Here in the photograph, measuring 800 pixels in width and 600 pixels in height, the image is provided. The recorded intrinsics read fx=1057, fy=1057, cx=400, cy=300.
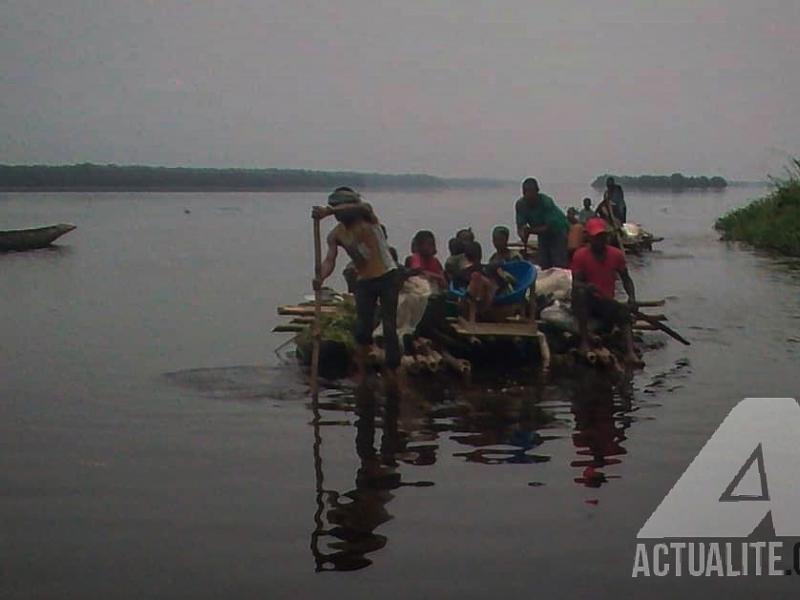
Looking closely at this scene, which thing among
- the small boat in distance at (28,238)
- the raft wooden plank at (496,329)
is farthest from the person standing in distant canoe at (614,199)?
the small boat in distance at (28,238)

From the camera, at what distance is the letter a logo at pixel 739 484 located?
5.93m

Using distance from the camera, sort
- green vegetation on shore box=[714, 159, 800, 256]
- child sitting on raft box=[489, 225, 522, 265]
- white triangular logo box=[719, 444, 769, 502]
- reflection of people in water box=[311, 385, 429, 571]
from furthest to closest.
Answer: green vegetation on shore box=[714, 159, 800, 256] < child sitting on raft box=[489, 225, 522, 265] < white triangular logo box=[719, 444, 769, 502] < reflection of people in water box=[311, 385, 429, 571]

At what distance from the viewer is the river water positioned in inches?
205

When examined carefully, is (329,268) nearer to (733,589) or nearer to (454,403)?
(454,403)

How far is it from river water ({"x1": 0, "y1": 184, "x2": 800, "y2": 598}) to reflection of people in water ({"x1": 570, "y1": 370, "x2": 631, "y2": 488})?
0.03 meters

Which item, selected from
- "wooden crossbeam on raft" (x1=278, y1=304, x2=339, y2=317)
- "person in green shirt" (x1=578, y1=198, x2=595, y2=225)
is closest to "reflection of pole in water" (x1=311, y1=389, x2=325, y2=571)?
"wooden crossbeam on raft" (x1=278, y1=304, x2=339, y2=317)

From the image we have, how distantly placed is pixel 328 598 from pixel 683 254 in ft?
89.0

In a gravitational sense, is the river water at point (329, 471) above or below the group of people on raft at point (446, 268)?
below

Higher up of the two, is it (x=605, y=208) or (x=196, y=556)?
(x=605, y=208)

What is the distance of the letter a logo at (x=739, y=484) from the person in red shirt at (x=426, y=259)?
322 cm

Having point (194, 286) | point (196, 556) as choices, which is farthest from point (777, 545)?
point (194, 286)

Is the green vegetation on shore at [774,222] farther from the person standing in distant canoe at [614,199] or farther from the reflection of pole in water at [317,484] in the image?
the reflection of pole in water at [317,484]

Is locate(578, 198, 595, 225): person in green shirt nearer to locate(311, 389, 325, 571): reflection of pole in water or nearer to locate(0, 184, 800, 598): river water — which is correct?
locate(0, 184, 800, 598): river water

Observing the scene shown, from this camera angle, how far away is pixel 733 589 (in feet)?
16.7
